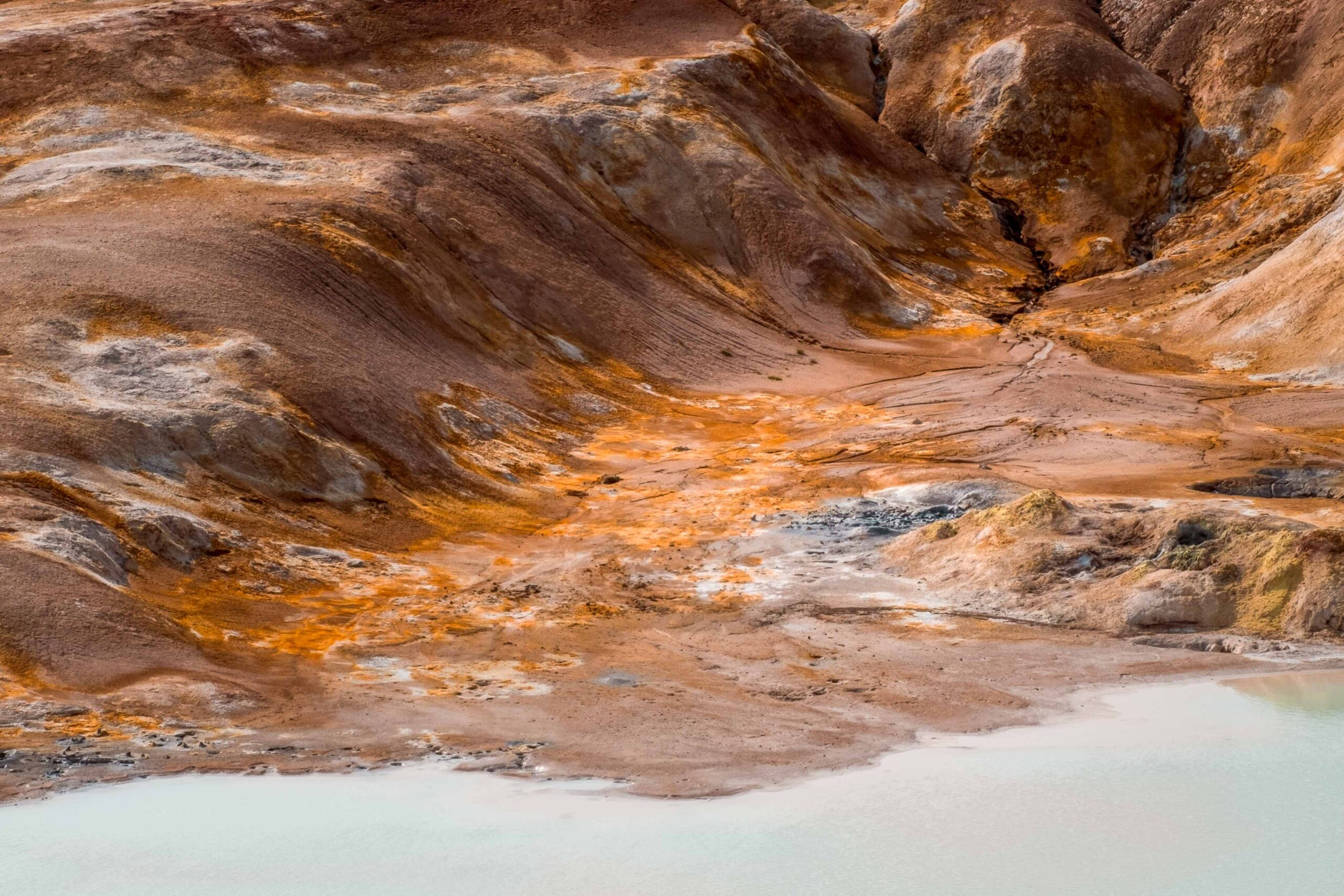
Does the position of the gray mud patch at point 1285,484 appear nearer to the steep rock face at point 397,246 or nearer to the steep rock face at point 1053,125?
the steep rock face at point 397,246

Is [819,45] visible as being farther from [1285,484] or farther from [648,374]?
[1285,484]

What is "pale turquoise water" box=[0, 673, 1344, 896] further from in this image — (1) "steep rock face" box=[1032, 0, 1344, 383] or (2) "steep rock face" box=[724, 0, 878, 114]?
(2) "steep rock face" box=[724, 0, 878, 114]

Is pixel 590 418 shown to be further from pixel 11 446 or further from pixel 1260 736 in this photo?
pixel 1260 736

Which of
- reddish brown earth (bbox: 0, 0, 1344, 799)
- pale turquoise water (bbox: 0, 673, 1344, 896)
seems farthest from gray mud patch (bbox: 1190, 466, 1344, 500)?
pale turquoise water (bbox: 0, 673, 1344, 896)

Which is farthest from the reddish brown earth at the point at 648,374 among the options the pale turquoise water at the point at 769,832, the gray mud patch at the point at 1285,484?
the pale turquoise water at the point at 769,832

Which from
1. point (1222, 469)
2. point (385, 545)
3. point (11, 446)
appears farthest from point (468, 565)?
point (1222, 469)

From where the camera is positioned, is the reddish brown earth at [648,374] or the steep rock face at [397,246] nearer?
the reddish brown earth at [648,374]
